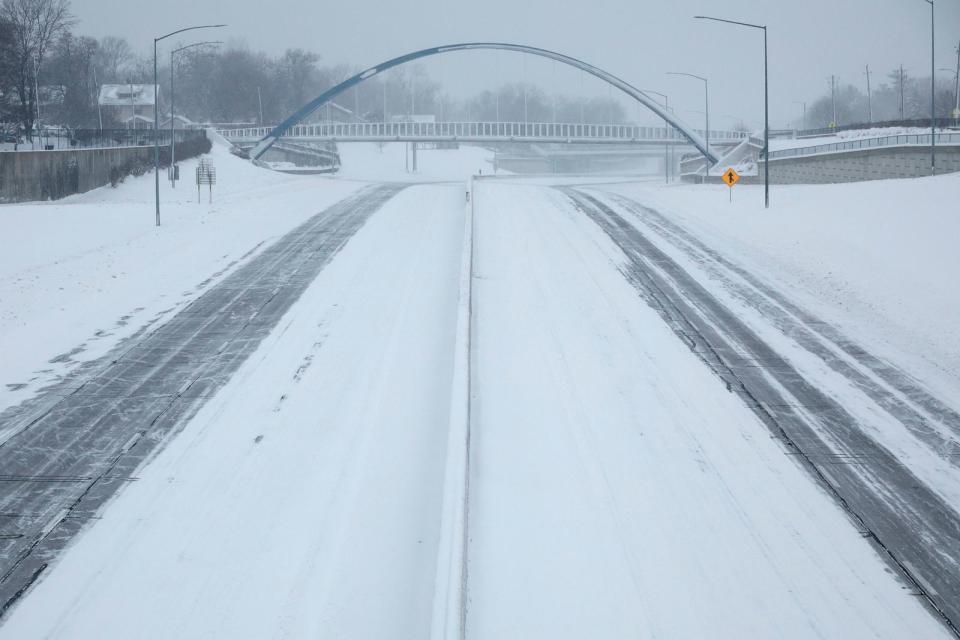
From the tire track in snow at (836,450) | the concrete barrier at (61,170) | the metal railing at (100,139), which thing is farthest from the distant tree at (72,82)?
the tire track in snow at (836,450)

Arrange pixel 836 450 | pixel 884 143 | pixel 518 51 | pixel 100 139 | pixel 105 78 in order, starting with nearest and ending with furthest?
1. pixel 836 450
2. pixel 884 143
3. pixel 100 139
4. pixel 518 51
5. pixel 105 78

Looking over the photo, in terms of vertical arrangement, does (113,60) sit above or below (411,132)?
above

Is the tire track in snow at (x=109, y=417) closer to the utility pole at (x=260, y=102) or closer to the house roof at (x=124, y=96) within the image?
the utility pole at (x=260, y=102)

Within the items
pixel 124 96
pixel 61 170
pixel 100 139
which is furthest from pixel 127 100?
pixel 61 170

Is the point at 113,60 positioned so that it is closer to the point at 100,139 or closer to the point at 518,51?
the point at 518,51

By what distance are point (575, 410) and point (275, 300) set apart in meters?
10.3

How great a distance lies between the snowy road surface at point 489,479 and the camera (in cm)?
965

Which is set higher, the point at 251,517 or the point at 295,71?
the point at 295,71

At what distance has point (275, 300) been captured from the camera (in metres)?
23.2

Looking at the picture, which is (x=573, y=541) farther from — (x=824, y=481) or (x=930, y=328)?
(x=930, y=328)

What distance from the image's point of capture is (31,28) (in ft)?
247

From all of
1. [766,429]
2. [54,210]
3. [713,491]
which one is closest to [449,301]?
[766,429]

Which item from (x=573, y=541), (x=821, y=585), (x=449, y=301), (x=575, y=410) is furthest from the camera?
(x=449, y=301)

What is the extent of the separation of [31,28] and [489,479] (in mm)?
76406
